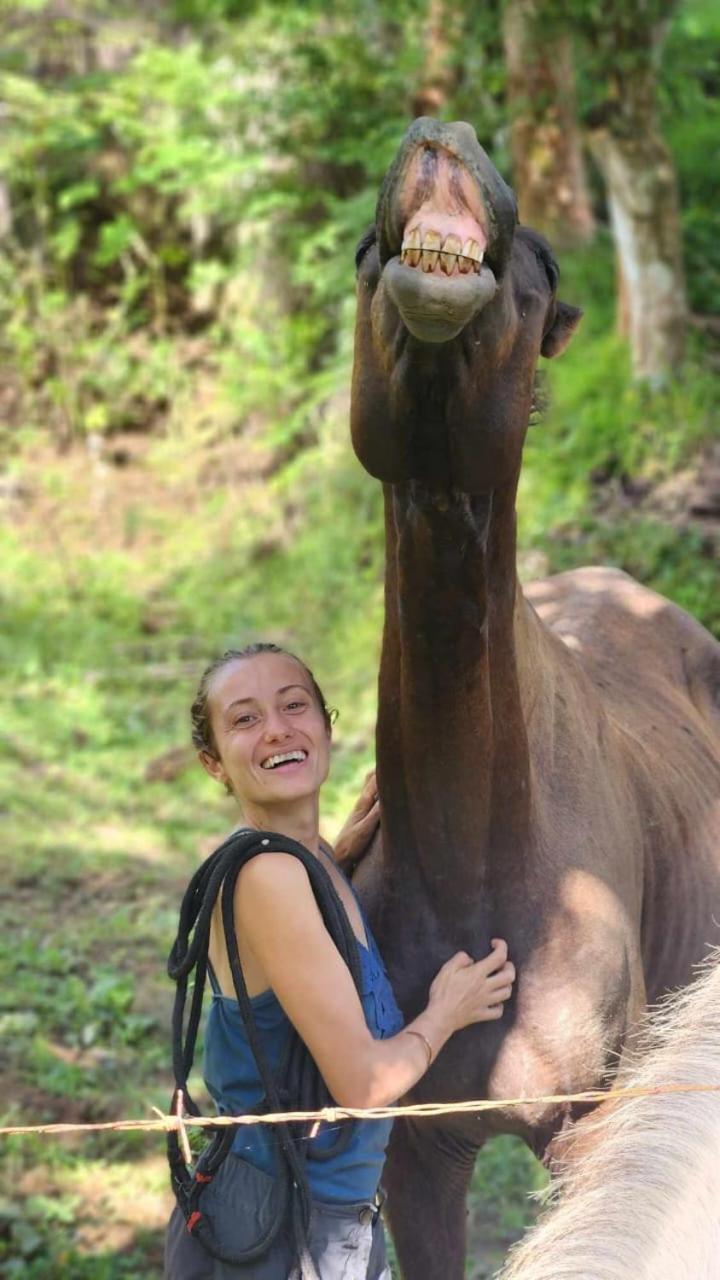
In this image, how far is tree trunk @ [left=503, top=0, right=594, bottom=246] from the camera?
9.61 meters

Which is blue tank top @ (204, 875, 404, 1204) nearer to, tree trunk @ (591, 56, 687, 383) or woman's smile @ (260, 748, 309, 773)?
woman's smile @ (260, 748, 309, 773)

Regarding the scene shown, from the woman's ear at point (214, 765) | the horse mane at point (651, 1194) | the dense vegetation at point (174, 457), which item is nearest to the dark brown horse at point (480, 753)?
the woman's ear at point (214, 765)

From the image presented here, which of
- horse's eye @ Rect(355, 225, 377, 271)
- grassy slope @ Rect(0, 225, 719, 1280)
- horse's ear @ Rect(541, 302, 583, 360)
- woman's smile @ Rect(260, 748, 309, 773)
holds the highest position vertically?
horse's eye @ Rect(355, 225, 377, 271)

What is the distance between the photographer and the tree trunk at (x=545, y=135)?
378 inches

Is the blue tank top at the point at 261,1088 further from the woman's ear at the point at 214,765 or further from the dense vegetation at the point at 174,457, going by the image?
the dense vegetation at the point at 174,457

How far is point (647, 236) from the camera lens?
898cm

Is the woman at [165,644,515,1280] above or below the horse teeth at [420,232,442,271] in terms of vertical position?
below

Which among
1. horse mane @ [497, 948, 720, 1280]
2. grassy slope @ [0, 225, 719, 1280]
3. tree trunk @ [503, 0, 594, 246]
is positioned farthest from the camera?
tree trunk @ [503, 0, 594, 246]

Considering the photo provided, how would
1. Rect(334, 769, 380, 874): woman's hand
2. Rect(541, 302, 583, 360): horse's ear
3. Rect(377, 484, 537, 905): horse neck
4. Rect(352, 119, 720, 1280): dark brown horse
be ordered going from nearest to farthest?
Rect(352, 119, 720, 1280): dark brown horse < Rect(377, 484, 537, 905): horse neck < Rect(541, 302, 583, 360): horse's ear < Rect(334, 769, 380, 874): woman's hand

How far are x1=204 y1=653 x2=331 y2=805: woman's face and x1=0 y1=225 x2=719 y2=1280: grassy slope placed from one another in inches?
89.6

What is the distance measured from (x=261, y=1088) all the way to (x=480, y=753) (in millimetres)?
661

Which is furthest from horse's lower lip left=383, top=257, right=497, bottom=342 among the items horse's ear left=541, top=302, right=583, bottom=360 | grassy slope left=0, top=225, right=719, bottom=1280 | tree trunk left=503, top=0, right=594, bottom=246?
tree trunk left=503, top=0, right=594, bottom=246

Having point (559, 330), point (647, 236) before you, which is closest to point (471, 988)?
point (559, 330)

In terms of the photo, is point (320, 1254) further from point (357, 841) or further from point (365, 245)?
point (365, 245)
